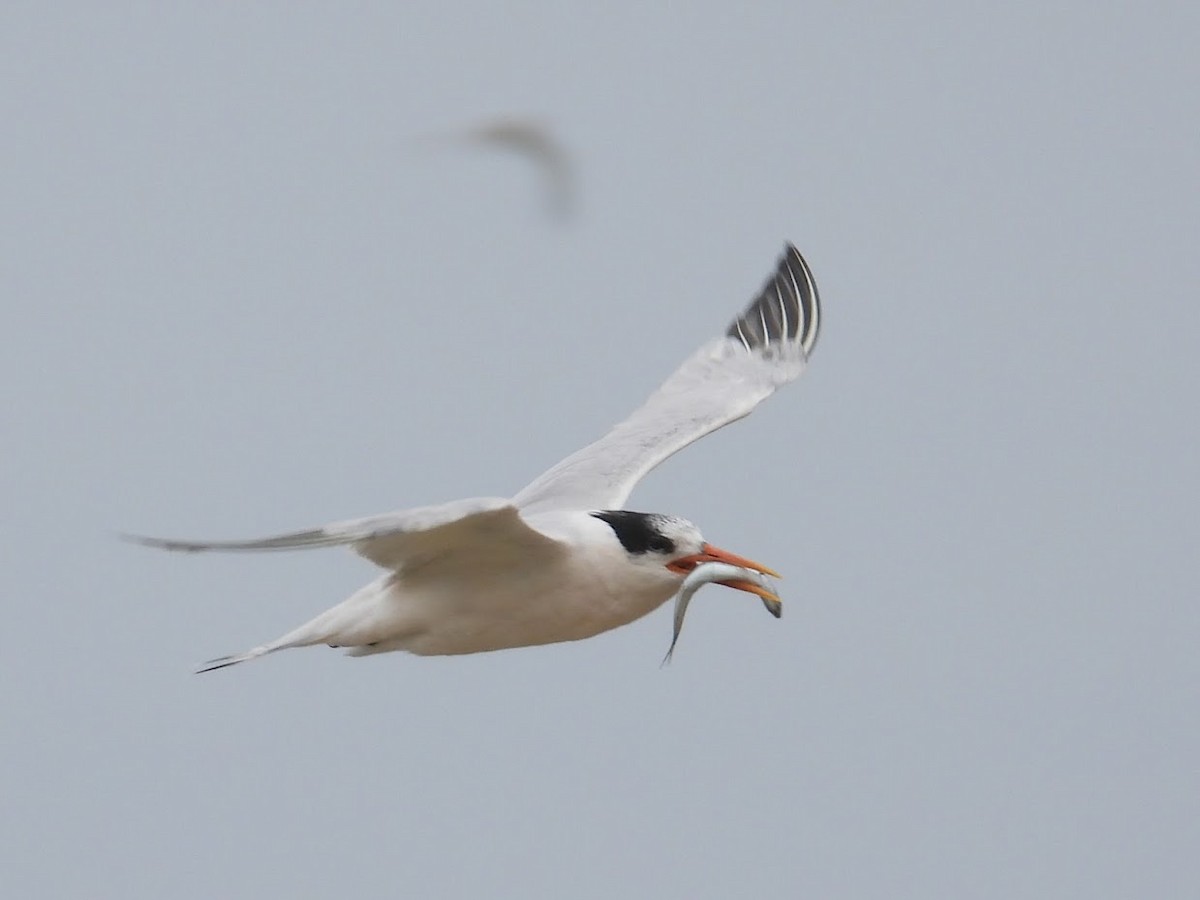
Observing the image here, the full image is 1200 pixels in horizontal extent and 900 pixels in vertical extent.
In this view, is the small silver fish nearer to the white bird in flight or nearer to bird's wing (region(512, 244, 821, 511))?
the white bird in flight

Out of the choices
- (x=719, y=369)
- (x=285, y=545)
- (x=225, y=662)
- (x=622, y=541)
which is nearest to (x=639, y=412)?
(x=719, y=369)

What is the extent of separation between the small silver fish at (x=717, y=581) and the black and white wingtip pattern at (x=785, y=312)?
13.0 ft

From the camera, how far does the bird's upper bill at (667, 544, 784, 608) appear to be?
39.4ft

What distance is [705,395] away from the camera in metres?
15.3

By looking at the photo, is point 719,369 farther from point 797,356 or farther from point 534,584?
point 534,584

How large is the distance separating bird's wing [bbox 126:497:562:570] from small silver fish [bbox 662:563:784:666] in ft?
2.23

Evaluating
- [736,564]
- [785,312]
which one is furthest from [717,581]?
[785,312]

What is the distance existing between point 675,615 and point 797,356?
3955 millimetres

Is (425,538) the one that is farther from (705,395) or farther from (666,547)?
(705,395)

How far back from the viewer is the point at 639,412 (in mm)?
15227

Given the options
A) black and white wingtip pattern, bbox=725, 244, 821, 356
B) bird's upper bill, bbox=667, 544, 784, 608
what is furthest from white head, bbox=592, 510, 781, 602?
black and white wingtip pattern, bbox=725, 244, 821, 356

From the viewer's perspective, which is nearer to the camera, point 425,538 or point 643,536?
point 425,538

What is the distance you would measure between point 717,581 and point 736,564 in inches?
7.2

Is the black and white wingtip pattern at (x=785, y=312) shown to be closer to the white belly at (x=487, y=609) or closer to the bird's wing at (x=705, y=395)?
the bird's wing at (x=705, y=395)
